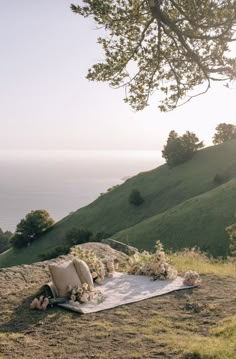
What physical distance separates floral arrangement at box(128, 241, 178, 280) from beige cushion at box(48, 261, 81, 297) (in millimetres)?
3828

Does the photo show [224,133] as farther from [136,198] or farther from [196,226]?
[196,226]

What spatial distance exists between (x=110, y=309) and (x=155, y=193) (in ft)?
237

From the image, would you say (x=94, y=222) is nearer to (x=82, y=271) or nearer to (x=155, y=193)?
(x=155, y=193)

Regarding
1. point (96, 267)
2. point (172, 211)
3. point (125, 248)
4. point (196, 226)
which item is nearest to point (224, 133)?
point (172, 211)

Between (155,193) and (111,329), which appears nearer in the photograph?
(111,329)

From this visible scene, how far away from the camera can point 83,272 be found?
15.8 meters

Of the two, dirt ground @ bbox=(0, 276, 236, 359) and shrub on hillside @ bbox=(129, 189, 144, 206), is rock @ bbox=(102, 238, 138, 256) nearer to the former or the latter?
dirt ground @ bbox=(0, 276, 236, 359)

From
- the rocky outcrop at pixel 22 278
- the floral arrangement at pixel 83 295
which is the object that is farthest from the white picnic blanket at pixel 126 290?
the rocky outcrop at pixel 22 278

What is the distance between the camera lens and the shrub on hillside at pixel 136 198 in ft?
274

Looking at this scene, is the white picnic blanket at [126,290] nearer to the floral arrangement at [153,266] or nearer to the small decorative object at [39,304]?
the floral arrangement at [153,266]

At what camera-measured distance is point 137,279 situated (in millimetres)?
17547

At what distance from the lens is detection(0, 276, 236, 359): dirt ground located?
1005 centimetres

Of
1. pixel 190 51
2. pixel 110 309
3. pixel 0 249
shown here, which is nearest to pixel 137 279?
pixel 110 309

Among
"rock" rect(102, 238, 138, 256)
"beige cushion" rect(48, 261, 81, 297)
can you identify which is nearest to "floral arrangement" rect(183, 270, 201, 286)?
"beige cushion" rect(48, 261, 81, 297)
